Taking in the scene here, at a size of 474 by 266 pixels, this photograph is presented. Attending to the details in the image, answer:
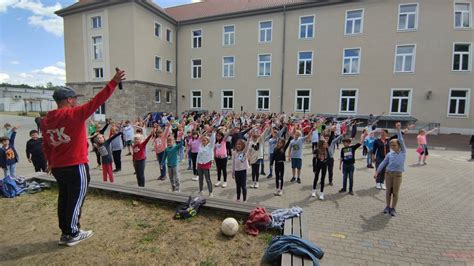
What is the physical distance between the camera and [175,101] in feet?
99.9

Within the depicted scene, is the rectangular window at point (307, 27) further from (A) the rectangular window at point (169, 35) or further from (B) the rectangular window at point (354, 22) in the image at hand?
(A) the rectangular window at point (169, 35)

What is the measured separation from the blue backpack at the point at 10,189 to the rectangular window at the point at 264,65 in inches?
901

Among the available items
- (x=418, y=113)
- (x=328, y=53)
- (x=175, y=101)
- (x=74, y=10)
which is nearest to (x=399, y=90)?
(x=418, y=113)

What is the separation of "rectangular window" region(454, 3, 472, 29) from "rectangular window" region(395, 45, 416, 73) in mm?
3568

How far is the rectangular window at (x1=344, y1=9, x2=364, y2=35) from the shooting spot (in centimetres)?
2177

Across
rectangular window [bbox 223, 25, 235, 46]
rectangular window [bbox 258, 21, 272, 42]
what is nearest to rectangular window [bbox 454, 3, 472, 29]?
rectangular window [bbox 258, 21, 272, 42]

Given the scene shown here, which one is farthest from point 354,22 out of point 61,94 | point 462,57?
point 61,94

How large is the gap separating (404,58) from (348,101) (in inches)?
217

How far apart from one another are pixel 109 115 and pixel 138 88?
4.54 m

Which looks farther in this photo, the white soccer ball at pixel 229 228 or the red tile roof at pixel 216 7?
the red tile roof at pixel 216 7

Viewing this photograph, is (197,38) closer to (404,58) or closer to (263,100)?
(263,100)

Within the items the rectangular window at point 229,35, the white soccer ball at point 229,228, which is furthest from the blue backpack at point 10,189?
the rectangular window at point 229,35

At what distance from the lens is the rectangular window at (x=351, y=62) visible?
22.1 meters

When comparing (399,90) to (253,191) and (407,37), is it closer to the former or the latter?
(407,37)
